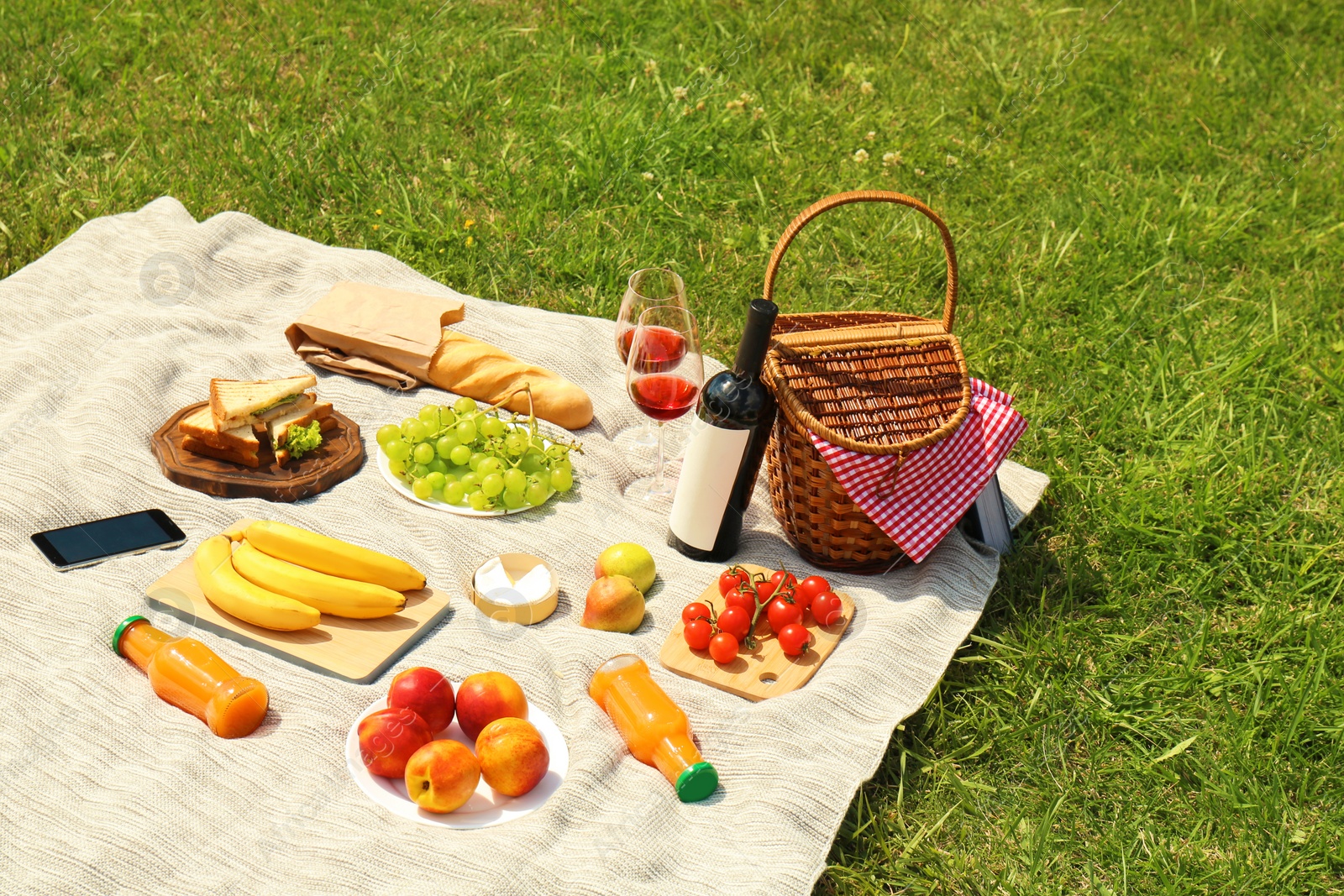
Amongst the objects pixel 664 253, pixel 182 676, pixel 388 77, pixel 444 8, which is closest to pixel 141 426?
pixel 182 676

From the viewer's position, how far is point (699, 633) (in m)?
3.02

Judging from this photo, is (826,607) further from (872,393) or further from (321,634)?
(321,634)

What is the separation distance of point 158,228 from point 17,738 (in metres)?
2.71

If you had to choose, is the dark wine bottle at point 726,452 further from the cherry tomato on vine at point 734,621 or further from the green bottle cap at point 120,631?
the green bottle cap at point 120,631

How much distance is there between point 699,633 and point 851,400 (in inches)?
32.1

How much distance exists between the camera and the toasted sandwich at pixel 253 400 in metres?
3.39

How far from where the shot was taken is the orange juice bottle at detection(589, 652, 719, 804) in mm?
2648

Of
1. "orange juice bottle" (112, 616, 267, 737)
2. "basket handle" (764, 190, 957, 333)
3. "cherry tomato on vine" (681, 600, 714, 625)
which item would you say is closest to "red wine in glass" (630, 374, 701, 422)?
"basket handle" (764, 190, 957, 333)

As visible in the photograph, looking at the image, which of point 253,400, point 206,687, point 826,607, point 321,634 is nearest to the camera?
point 206,687

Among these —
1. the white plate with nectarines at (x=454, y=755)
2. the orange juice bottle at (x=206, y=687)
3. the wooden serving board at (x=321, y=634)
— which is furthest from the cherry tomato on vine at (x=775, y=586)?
the orange juice bottle at (x=206, y=687)

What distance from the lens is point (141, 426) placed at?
363cm

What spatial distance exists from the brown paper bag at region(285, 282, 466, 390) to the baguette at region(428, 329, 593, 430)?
7 cm

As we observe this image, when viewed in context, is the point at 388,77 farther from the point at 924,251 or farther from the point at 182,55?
the point at 924,251

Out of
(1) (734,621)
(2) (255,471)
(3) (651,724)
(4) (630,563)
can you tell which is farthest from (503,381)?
(3) (651,724)
